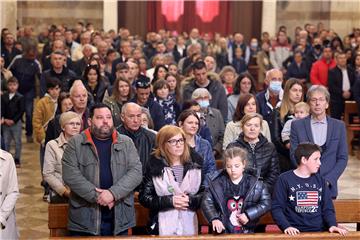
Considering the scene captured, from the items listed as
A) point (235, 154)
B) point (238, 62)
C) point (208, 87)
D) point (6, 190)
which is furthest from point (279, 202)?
point (238, 62)

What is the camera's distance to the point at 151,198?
648 cm

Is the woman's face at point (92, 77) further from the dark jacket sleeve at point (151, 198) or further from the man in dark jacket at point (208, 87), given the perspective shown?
the dark jacket sleeve at point (151, 198)

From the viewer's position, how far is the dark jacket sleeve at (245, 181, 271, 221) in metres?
6.25

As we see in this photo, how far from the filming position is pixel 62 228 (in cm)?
678

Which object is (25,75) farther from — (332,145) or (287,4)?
(287,4)

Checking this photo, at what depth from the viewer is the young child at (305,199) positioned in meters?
6.31

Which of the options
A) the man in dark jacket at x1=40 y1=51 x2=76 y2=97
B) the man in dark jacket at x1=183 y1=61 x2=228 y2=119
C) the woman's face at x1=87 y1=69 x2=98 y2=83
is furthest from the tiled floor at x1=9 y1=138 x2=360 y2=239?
the man in dark jacket at x1=183 y1=61 x2=228 y2=119

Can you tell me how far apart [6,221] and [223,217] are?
1835 mm

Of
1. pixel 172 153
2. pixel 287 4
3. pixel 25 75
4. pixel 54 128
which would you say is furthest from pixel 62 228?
pixel 287 4

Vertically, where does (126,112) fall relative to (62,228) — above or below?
above

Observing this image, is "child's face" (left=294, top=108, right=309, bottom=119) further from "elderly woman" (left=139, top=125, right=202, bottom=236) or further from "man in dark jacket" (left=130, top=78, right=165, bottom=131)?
"elderly woman" (left=139, top=125, right=202, bottom=236)

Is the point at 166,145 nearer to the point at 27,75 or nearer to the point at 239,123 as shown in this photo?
the point at 239,123

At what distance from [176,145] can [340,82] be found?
765 cm

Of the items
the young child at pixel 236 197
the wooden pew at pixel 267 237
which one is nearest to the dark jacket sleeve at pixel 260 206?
the young child at pixel 236 197
